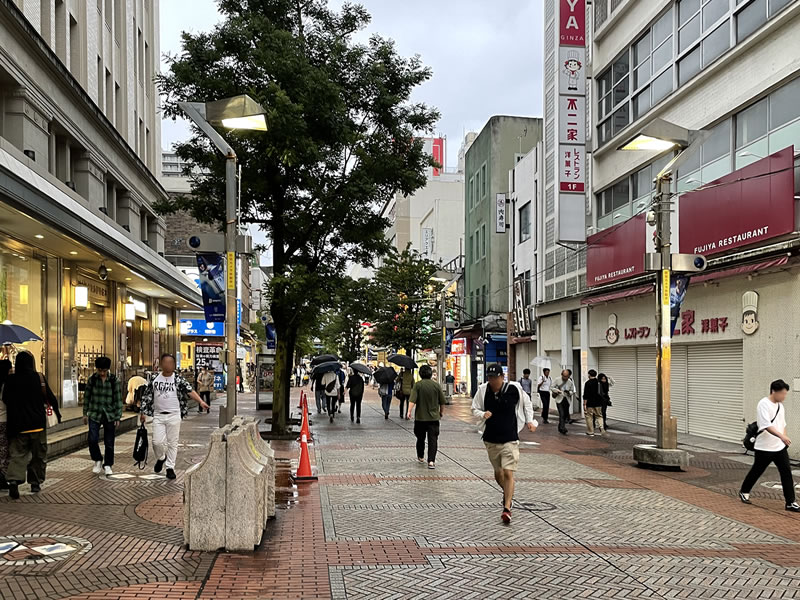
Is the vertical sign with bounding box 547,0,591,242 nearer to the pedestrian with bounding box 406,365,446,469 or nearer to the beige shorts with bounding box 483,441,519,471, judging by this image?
the pedestrian with bounding box 406,365,446,469

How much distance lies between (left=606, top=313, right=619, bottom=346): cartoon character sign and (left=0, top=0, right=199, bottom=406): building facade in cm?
1409

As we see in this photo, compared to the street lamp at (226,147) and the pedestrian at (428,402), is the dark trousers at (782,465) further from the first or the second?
the street lamp at (226,147)

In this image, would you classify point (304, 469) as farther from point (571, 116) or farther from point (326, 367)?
point (571, 116)

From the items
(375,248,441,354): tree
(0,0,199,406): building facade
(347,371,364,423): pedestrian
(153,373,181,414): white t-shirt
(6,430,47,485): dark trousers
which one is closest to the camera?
(6,430,47,485): dark trousers

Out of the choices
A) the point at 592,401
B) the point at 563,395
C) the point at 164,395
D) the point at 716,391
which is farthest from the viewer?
the point at 563,395

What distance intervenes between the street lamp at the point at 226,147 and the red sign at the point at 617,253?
13.4 meters

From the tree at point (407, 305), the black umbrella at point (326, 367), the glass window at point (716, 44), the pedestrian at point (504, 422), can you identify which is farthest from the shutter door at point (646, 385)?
the tree at point (407, 305)

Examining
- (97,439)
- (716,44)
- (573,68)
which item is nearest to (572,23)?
(573,68)

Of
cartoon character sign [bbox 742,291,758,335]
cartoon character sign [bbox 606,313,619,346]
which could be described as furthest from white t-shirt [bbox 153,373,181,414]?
cartoon character sign [bbox 606,313,619,346]

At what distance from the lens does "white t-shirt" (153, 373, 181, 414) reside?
11.4 metres

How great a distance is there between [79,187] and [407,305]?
23.5m

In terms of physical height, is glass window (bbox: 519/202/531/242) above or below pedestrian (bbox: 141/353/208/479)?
above

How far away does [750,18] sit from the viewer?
1700 centimetres

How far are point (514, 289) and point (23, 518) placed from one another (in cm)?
2931
